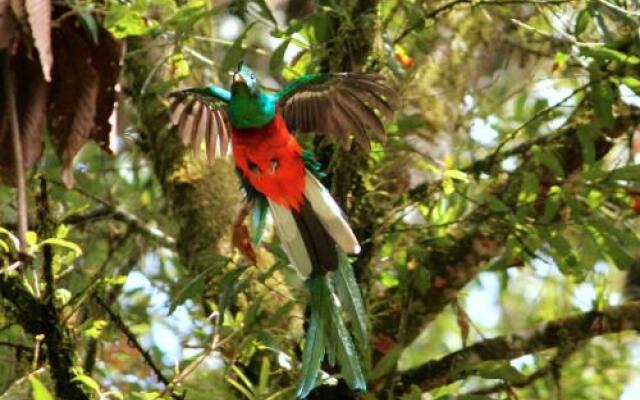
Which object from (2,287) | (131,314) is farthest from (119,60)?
(131,314)

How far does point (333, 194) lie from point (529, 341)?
1.53ft

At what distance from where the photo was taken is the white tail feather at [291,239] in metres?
2.07

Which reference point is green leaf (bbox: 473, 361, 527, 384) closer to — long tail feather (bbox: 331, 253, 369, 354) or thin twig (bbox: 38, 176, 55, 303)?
long tail feather (bbox: 331, 253, 369, 354)

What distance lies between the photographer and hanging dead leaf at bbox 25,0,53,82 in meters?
1.42

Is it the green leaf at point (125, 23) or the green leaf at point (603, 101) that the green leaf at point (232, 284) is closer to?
the green leaf at point (125, 23)

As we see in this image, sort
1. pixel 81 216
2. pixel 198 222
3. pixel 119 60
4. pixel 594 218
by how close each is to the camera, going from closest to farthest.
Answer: pixel 119 60, pixel 594 218, pixel 198 222, pixel 81 216

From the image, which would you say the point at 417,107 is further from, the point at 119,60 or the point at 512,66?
the point at 119,60

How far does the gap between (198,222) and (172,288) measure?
20cm

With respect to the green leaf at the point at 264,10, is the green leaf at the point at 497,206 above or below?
below

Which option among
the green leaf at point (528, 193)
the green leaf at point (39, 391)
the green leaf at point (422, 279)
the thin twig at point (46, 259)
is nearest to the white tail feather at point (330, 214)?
the green leaf at point (422, 279)

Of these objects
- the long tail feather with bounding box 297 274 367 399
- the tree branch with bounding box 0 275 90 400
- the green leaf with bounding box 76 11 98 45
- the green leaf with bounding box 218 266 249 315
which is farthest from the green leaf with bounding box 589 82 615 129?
the tree branch with bounding box 0 275 90 400

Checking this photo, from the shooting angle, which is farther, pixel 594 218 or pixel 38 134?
pixel 594 218

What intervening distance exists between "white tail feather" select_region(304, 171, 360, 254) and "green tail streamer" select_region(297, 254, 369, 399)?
4cm

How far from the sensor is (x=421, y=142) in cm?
294
